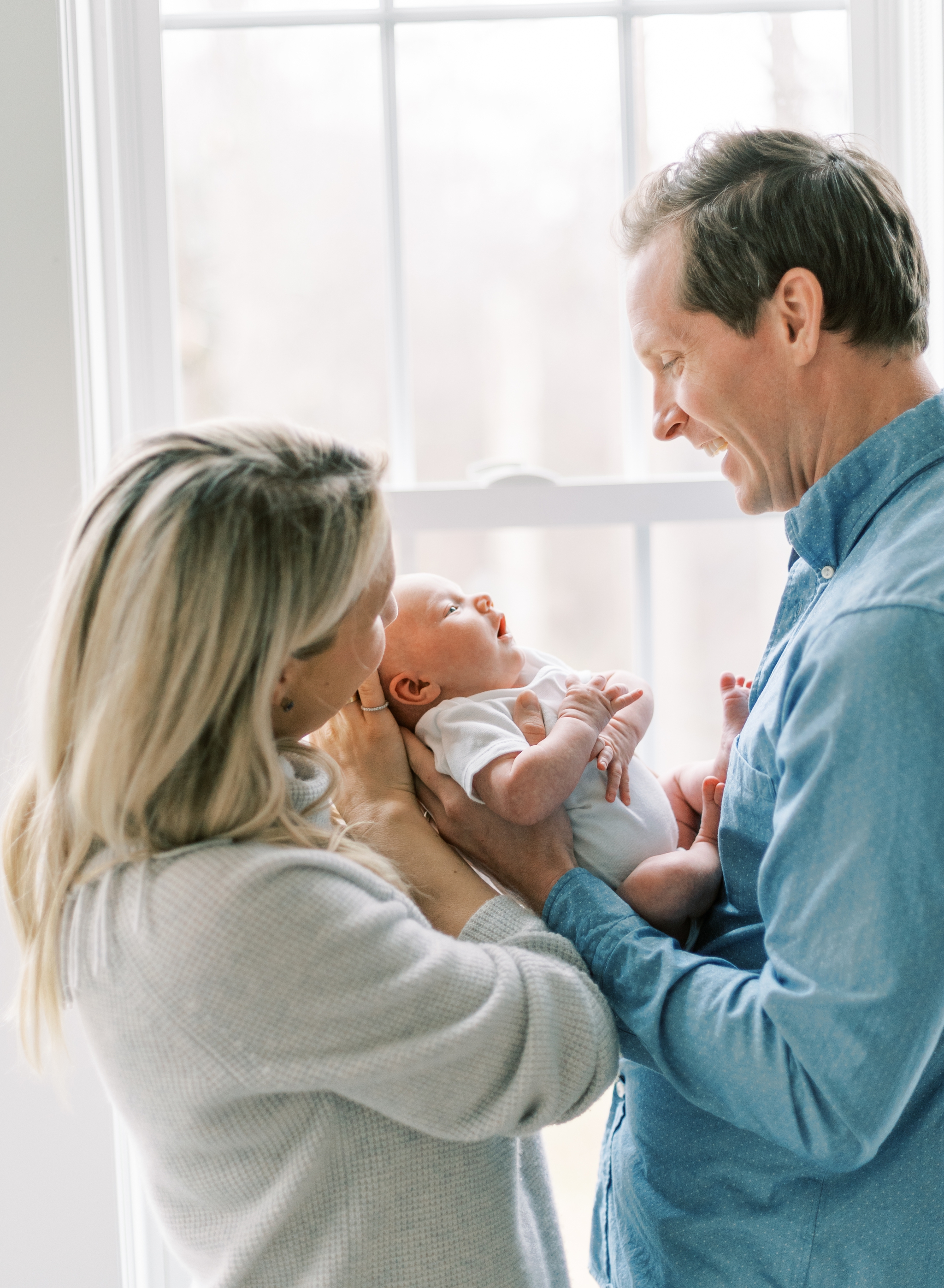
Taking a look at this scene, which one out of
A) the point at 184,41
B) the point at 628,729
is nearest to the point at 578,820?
the point at 628,729

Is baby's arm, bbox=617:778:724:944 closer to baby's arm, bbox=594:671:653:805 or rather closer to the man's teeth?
baby's arm, bbox=594:671:653:805

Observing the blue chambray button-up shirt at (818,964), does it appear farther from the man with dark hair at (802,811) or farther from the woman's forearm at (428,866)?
the woman's forearm at (428,866)

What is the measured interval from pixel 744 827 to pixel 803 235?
2.21 ft

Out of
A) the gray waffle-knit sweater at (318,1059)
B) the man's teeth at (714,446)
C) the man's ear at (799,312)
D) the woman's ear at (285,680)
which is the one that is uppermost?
the man's ear at (799,312)

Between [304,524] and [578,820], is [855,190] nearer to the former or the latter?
[304,524]

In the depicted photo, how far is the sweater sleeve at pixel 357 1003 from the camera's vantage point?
0.89 metres

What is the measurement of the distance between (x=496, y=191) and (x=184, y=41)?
0.61 m

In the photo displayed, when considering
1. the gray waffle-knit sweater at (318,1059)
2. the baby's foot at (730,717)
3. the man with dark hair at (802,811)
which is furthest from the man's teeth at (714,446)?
the gray waffle-knit sweater at (318,1059)

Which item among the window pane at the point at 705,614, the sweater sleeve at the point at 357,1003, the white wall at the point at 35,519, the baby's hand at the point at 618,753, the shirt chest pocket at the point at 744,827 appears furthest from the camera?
the window pane at the point at 705,614

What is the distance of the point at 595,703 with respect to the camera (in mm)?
1386

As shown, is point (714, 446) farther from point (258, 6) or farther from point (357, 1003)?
point (258, 6)

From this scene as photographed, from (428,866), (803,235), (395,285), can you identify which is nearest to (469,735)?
(428,866)

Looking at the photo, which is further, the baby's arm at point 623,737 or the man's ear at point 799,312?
the baby's arm at point 623,737

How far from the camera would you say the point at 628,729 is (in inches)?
58.0
